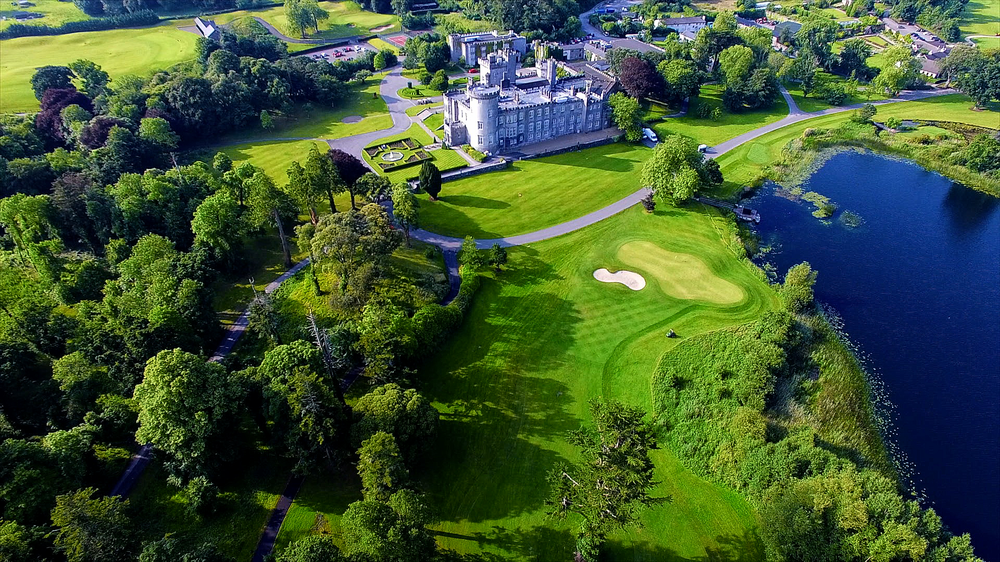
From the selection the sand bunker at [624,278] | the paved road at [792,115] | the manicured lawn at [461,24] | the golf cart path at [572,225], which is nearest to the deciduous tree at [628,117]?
the golf cart path at [572,225]

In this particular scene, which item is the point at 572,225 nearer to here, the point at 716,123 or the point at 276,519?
the point at 276,519

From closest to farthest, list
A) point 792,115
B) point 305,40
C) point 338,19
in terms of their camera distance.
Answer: point 792,115 < point 305,40 < point 338,19

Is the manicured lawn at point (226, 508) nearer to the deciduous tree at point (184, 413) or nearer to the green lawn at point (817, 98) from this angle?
the deciduous tree at point (184, 413)

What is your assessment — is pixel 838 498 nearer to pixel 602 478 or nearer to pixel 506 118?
pixel 602 478

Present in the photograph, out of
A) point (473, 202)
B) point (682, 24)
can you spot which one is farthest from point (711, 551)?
point (682, 24)

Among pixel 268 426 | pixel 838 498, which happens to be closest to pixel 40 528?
pixel 268 426
